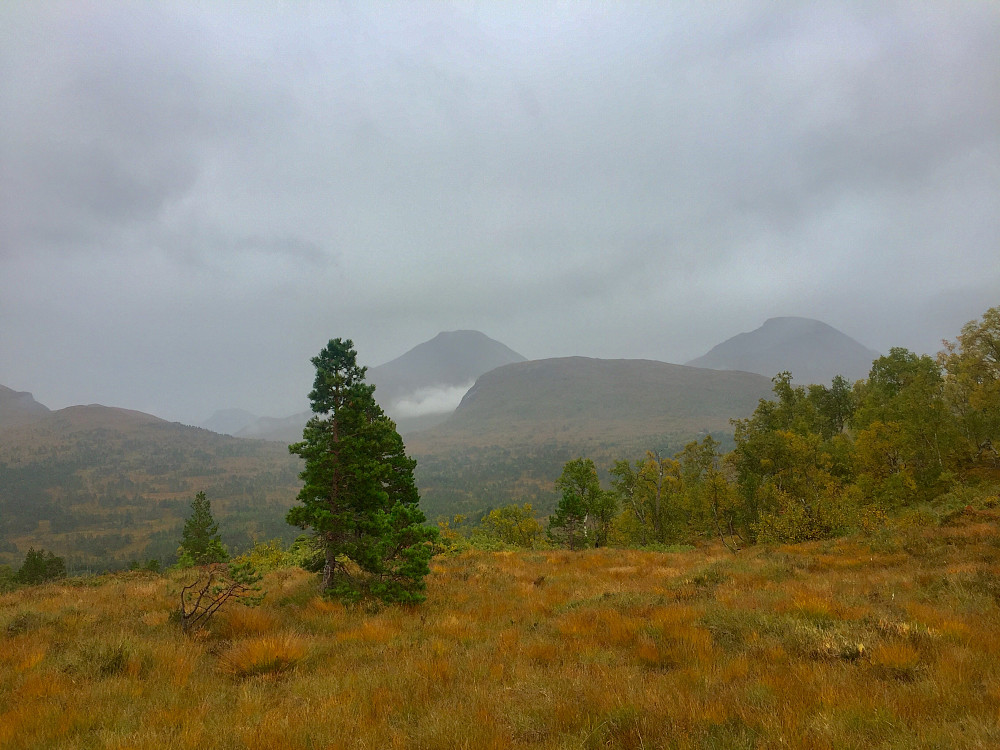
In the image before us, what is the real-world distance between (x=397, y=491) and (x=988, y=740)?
14552 mm

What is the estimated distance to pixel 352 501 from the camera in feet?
43.0

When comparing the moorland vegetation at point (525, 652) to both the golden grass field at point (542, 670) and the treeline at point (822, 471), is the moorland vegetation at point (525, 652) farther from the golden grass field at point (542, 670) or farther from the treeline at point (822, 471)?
the treeline at point (822, 471)

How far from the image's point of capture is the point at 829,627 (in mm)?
7691

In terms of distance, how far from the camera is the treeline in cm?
3173

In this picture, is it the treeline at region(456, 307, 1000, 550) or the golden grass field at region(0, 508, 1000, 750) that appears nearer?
the golden grass field at region(0, 508, 1000, 750)

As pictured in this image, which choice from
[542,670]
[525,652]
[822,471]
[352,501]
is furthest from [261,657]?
[822,471]

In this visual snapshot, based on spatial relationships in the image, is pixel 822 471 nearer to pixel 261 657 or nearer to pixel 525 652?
pixel 525 652

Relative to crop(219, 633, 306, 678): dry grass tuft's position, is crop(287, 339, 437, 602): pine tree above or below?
above

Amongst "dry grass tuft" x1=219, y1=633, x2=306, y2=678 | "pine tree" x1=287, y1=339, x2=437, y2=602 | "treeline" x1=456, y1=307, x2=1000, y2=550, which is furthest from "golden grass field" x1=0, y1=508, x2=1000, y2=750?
"treeline" x1=456, y1=307, x2=1000, y2=550

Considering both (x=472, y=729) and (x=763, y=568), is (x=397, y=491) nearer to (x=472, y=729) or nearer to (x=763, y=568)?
(x=472, y=729)

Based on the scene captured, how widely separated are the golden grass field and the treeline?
63.9 ft

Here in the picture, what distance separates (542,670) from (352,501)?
8.16 meters

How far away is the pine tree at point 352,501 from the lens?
39.7ft

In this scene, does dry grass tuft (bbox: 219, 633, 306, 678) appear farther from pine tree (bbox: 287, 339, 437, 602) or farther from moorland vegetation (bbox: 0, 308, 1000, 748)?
pine tree (bbox: 287, 339, 437, 602)
